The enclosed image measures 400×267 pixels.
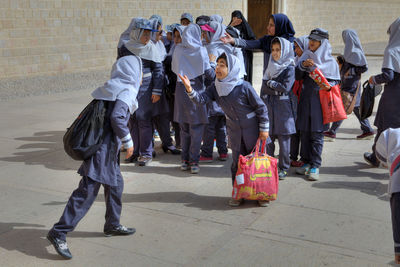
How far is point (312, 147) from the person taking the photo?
18.9ft

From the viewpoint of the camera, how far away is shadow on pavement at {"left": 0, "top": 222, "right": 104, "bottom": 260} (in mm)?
3844

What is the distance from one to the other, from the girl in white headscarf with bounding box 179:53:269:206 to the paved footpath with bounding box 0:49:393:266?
0.44 m

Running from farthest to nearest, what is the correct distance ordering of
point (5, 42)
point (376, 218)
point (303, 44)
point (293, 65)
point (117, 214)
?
point (5, 42), point (303, 44), point (293, 65), point (376, 218), point (117, 214)

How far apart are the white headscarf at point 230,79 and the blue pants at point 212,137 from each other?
1630mm

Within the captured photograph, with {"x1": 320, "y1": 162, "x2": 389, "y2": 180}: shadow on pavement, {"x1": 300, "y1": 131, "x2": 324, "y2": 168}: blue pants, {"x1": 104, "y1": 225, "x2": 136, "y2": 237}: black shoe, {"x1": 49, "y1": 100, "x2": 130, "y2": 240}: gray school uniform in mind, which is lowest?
{"x1": 320, "y1": 162, "x2": 389, "y2": 180}: shadow on pavement

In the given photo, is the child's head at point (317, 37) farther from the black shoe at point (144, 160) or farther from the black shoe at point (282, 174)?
the black shoe at point (144, 160)

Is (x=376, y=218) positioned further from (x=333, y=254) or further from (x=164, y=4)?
(x=164, y=4)

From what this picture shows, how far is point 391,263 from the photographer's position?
3.63m

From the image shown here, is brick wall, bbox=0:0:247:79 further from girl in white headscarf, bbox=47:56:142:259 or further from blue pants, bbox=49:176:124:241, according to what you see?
blue pants, bbox=49:176:124:241

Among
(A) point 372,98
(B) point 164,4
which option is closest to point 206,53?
(A) point 372,98

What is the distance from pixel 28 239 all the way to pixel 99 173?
84 centimetres

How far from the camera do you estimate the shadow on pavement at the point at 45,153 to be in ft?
20.7

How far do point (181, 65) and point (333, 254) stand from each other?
298cm

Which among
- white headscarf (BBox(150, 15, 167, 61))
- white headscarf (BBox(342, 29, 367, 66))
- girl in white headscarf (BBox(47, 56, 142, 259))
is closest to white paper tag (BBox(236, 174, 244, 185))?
girl in white headscarf (BBox(47, 56, 142, 259))
